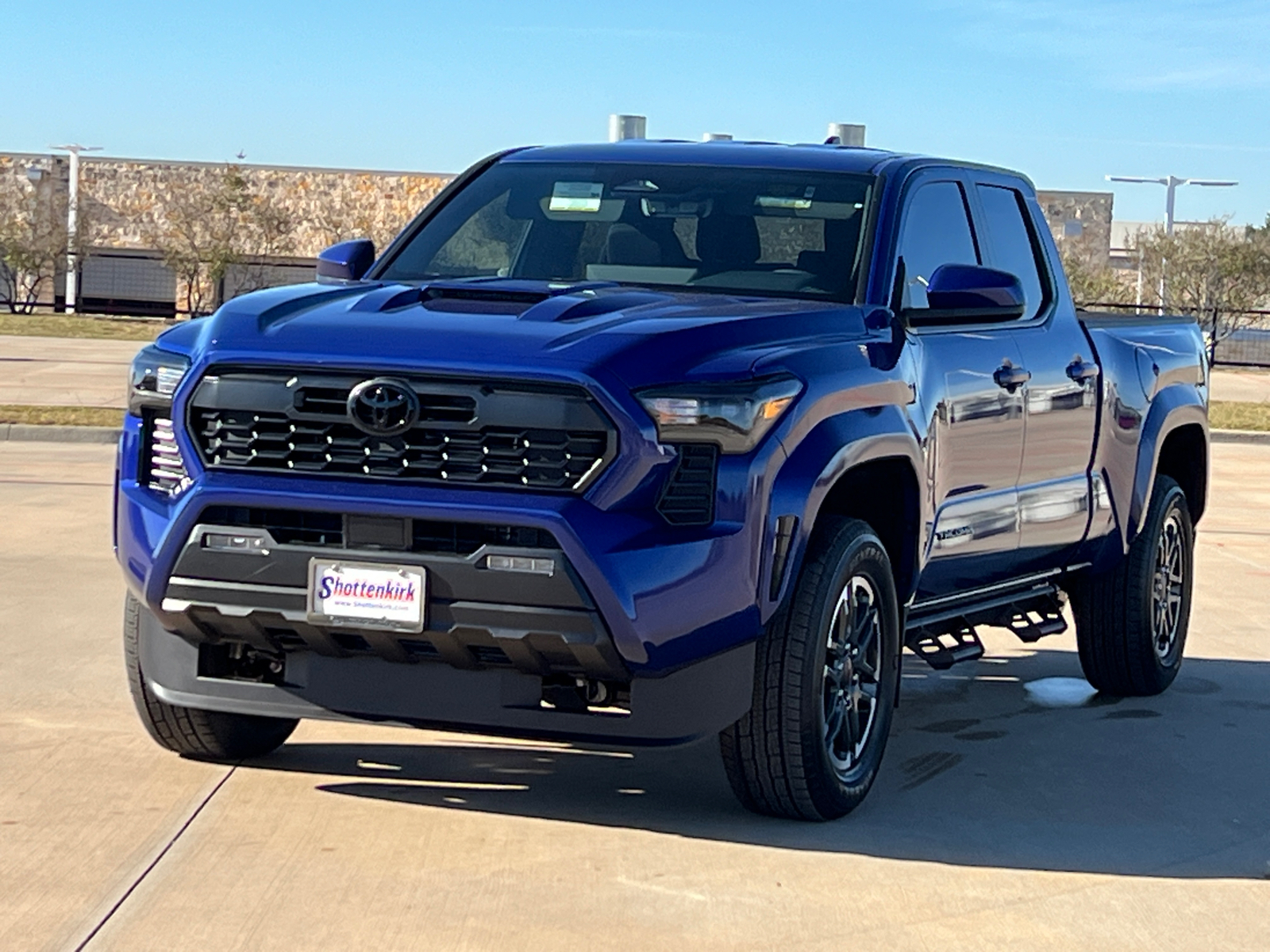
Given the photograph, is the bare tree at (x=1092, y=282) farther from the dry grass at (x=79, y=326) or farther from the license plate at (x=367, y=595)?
the license plate at (x=367, y=595)

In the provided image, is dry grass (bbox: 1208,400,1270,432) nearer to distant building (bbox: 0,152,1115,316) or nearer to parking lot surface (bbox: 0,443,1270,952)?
parking lot surface (bbox: 0,443,1270,952)

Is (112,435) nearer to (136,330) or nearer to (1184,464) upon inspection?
(1184,464)

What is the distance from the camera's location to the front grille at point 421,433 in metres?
5.06

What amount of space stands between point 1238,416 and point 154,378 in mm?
22531

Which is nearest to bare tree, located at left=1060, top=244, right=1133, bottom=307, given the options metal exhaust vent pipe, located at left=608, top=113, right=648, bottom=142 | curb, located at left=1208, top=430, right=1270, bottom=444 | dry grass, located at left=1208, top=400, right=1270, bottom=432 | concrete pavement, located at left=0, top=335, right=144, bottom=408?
dry grass, located at left=1208, top=400, right=1270, bottom=432

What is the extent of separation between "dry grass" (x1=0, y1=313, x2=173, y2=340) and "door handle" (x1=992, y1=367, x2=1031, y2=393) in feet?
109

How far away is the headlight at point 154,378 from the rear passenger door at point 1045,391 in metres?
3.01

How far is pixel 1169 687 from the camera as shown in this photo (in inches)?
338

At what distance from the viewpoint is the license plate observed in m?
5.07

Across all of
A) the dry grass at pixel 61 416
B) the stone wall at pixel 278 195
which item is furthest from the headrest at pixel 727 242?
the stone wall at pixel 278 195

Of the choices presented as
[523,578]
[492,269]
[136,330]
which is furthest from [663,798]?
[136,330]

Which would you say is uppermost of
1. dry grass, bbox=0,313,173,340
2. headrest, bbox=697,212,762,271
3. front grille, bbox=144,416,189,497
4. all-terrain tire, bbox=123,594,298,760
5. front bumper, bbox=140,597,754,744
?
headrest, bbox=697,212,762,271

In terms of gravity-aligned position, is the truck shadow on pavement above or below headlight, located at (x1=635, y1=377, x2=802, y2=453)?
below

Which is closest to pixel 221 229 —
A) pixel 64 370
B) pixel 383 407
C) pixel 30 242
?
pixel 30 242
